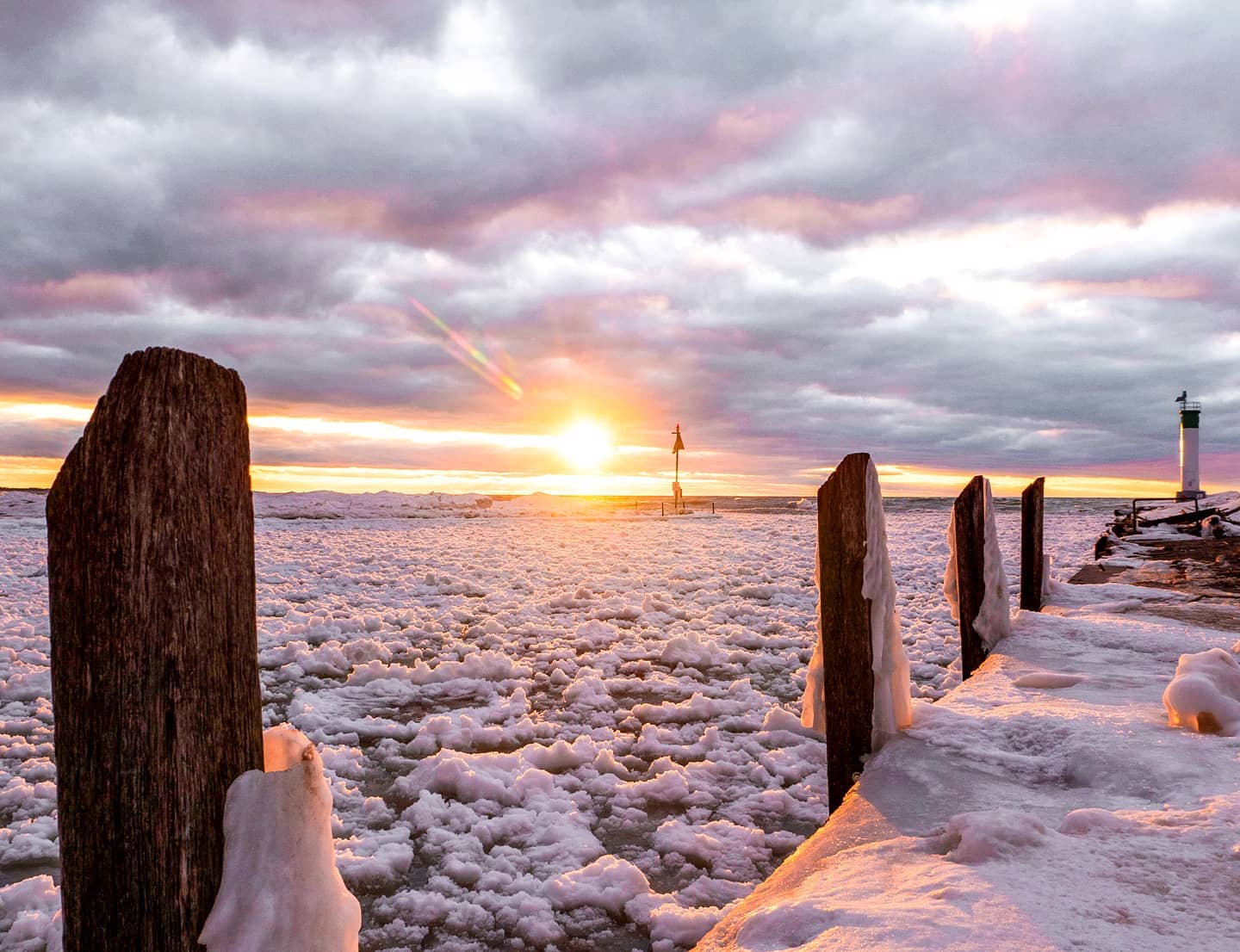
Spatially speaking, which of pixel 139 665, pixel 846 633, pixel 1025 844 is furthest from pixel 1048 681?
pixel 139 665

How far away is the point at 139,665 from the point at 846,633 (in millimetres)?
3067

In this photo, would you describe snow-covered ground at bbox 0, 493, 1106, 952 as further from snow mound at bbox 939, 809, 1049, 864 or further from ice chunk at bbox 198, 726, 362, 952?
ice chunk at bbox 198, 726, 362, 952

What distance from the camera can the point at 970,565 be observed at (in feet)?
18.7

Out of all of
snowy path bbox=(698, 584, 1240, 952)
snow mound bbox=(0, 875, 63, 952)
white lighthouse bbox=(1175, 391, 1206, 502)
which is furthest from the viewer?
white lighthouse bbox=(1175, 391, 1206, 502)

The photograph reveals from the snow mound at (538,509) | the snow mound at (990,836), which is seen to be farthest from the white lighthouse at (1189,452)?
the snow mound at (990,836)

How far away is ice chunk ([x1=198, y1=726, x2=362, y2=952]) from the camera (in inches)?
69.5

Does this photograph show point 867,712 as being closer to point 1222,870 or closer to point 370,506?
point 1222,870

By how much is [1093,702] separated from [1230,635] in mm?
3128

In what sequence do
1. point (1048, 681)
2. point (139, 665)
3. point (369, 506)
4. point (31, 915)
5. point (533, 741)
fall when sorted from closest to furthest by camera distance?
point (139, 665) < point (31, 915) < point (1048, 681) < point (533, 741) < point (369, 506)

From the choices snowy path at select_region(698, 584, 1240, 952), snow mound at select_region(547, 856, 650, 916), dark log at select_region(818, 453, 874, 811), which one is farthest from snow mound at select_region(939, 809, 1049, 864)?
snow mound at select_region(547, 856, 650, 916)

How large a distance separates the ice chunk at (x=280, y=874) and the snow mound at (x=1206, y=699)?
393cm

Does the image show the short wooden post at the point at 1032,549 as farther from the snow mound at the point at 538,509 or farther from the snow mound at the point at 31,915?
the snow mound at the point at 538,509

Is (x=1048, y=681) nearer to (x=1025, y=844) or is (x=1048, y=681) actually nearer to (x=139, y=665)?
(x=1025, y=844)

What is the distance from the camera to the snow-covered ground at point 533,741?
330 centimetres
